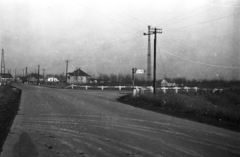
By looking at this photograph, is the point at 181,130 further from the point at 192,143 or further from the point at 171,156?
the point at 171,156

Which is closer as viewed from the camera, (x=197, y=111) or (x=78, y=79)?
→ (x=197, y=111)

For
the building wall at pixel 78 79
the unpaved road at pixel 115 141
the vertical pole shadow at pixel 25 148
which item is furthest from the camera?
the building wall at pixel 78 79

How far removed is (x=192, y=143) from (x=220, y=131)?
2105 mm

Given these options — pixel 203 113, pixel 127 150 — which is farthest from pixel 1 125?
pixel 203 113

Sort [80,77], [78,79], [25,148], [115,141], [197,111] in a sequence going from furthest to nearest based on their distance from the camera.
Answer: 1. [80,77]
2. [78,79]
3. [197,111]
4. [115,141]
5. [25,148]

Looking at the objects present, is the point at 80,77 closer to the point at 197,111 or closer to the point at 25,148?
the point at 197,111

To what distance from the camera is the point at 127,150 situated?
4.71 meters

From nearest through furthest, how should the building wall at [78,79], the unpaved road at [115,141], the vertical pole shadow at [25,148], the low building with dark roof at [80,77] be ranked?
the vertical pole shadow at [25,148] < the unpaved road at [115,141] < the building wall at [78,79] < the low building with dark roof at [80,77]

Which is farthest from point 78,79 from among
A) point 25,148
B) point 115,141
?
point 25,148

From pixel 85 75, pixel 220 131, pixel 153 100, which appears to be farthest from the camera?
pixel 85 75

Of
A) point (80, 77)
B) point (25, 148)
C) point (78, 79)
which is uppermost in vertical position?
point (80, 77)

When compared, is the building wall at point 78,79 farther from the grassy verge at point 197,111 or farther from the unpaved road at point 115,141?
the unpaved road at point 115,141

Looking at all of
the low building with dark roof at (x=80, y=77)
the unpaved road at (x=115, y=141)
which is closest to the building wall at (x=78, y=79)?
the low building with dark roof at (x=80, y=77)

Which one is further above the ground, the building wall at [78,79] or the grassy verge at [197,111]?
the building wall at [78,79]
